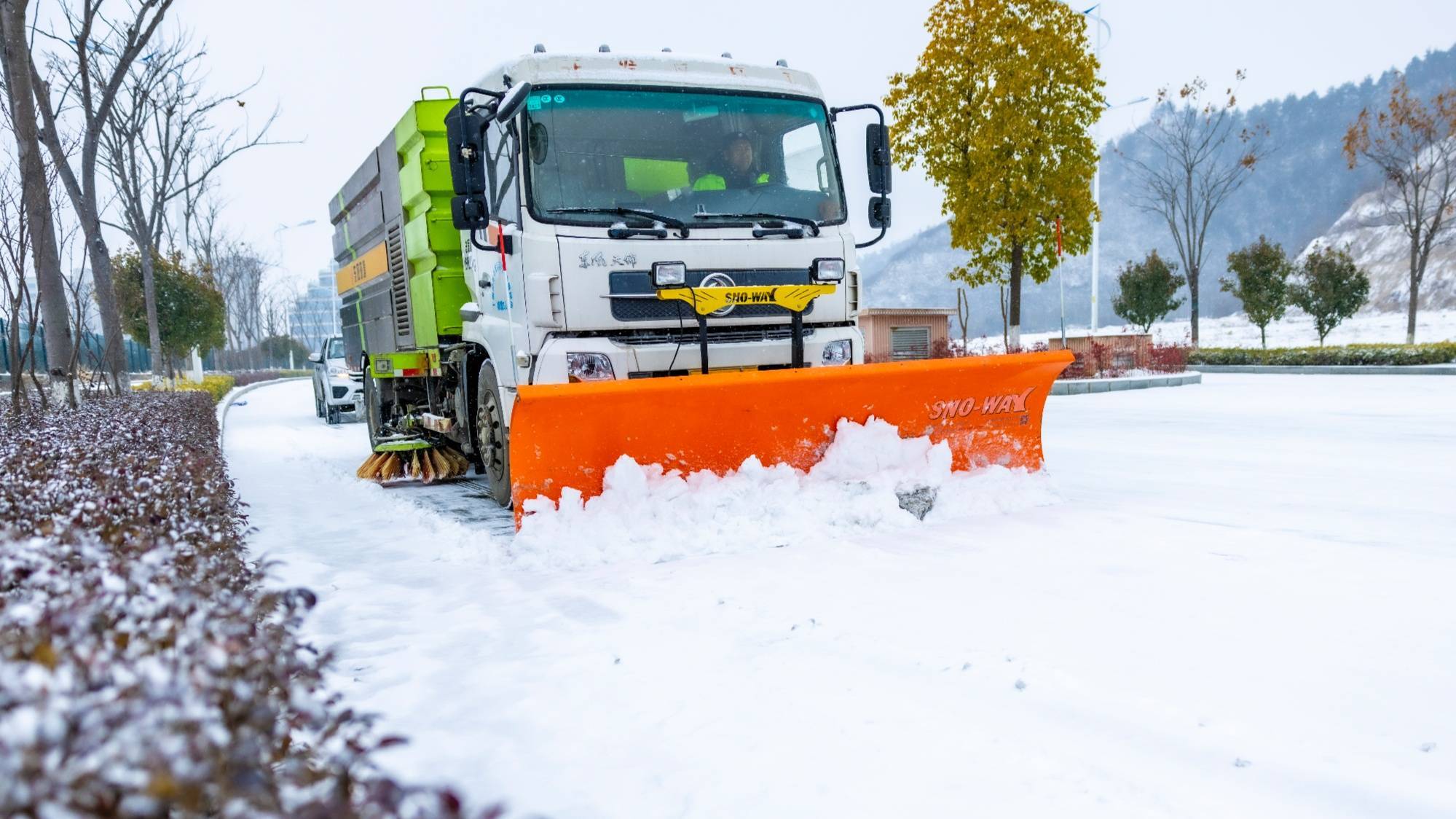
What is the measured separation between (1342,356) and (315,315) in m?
68.0

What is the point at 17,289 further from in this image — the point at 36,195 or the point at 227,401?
the point at 227,401

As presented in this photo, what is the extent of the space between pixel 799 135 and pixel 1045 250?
38.3 ft

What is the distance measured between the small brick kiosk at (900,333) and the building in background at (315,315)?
14096 millimetres

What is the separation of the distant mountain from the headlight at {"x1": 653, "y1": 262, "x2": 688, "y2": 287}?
355 feet

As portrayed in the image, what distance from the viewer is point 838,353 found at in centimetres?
593

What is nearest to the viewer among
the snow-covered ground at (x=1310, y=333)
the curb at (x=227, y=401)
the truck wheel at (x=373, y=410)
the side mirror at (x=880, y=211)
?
the side mirror at (x=880, y=211)

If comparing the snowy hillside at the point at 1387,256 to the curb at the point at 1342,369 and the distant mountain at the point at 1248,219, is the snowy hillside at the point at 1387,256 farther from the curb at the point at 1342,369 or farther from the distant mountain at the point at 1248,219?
the curb at the point at 1342,369

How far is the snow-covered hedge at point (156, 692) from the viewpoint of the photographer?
101 centimetres

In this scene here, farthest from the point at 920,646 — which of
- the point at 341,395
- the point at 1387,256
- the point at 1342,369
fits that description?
the point at 1387,256

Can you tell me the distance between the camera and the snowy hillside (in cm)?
6731

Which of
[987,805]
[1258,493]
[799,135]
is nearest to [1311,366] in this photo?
[1258,493]

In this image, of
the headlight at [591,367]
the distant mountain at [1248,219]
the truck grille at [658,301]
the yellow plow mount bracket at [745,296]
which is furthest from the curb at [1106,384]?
the distant mountain at [1248,219]

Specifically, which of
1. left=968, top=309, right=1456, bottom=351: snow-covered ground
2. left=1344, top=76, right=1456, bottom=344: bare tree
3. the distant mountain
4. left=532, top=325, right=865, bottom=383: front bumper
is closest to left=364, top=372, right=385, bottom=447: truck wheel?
left=532, top=325, right=865, bottom=383: front bumper

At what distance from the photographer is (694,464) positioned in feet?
16.9
